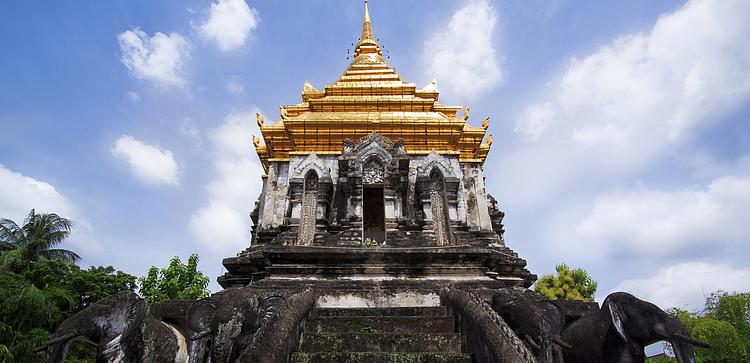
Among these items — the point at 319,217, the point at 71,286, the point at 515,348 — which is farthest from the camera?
the point at 71,286

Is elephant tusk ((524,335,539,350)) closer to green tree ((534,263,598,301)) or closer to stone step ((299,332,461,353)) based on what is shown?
stone step ((299,332,461,353))

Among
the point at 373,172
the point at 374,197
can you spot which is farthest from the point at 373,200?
the point at 373,172

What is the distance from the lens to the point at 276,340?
4.75 m

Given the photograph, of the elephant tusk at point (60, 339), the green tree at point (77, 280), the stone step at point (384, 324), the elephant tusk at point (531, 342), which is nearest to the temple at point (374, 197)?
the stone step at point (384, 324)

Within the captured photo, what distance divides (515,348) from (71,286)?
80.5ft

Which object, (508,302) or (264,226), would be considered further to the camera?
(264,226)

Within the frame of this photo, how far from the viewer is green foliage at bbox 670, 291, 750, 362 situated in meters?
23.5

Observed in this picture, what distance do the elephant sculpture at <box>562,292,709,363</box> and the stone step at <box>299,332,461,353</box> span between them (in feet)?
5.52

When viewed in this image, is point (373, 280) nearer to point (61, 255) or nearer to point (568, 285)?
point (61, 255)

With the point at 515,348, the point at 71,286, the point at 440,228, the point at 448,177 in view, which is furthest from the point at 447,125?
the point at 71,286

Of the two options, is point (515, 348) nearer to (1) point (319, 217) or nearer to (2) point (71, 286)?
(1) point (319, 217)

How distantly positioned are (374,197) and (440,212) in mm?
3582

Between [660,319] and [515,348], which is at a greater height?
[660,319]

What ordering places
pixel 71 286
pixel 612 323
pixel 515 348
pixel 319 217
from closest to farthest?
pixel 515 348 → pixel 612 323 → pixel 319 217 → pixel 71 286
